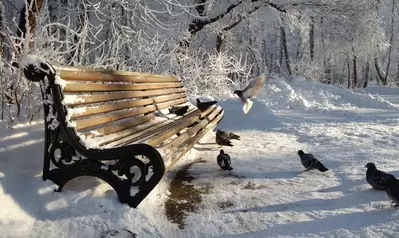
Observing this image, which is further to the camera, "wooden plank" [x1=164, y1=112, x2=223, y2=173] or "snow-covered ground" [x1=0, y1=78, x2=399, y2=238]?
"wooden plank" [x1=164, y1=112, x2=223, y2=173]

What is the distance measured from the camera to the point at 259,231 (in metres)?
2.84

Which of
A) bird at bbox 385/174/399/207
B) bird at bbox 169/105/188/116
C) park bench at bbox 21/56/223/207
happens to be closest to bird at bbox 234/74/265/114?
park bench at bbox 21/56/223/207

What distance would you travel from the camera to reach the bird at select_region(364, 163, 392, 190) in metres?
3.49

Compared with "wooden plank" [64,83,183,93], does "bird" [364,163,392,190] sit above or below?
below

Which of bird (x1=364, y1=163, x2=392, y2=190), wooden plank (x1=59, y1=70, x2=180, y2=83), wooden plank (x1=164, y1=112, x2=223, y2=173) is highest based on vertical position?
wooden plank (x1=59, y1=70, x2=180, y2=83)

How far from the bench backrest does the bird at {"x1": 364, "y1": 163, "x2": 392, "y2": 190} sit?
2310 millimetres

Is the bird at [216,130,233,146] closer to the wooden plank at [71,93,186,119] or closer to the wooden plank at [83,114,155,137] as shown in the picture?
the wooden plank at [71,93,186,119]

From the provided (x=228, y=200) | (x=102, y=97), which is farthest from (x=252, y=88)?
(x=102, y=97)

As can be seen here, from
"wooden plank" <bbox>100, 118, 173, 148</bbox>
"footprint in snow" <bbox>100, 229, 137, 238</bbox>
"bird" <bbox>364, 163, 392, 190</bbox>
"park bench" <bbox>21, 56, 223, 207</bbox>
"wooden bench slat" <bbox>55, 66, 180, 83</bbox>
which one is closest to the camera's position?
"footprint in snow" <bbox>100, 229, 137, 238</bbox>

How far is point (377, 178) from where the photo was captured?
3.57m

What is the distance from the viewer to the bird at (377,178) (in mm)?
3492

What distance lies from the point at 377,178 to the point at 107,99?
259 cm

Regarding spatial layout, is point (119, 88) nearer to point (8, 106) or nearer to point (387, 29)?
point (8, 106)

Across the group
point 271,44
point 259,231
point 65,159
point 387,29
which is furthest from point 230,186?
point 271,44
